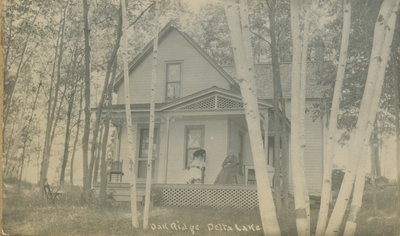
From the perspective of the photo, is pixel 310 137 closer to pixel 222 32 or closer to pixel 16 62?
pixel 222 32

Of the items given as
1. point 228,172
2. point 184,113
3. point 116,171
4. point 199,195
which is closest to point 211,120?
point 184,113

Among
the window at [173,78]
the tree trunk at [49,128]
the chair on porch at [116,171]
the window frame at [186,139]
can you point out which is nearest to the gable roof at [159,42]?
the window at [173,78]

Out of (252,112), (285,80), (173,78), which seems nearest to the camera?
(252,112)

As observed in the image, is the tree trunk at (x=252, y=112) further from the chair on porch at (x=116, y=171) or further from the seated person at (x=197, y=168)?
the chair on porch at (x=116, y=171)

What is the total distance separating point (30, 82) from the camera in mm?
6820

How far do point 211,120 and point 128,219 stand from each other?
3.41 m

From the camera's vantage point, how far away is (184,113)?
8812 mm

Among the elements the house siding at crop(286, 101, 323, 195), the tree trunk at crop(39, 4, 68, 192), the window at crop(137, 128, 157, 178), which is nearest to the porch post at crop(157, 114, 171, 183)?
the window at crop(137, 128, 157, 178)

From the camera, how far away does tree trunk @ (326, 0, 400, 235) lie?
5.21m

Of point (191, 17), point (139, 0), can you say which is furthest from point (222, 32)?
point (139, 0)

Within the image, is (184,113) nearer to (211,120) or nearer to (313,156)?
(211,120)

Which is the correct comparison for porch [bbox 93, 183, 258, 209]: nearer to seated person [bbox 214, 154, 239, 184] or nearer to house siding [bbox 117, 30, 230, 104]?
seated person [bbox 214, 154, 239, 184]

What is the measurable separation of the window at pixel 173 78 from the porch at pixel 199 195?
2956 mm

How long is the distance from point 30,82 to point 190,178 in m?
3.54
